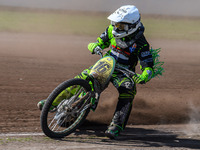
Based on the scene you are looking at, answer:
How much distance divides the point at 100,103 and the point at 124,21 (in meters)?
2.38

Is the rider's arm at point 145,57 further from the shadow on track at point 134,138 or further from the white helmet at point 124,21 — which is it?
the shadow on track at point 134,138

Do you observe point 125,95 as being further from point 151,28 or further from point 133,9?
point 151,28

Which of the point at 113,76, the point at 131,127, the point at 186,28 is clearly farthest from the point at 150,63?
the point at 186,28

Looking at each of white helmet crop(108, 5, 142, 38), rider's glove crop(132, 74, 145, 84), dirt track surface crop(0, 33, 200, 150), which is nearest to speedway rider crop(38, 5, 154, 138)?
white helmet crop(108, 5, 142, 38)

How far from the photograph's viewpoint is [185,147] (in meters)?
5.34

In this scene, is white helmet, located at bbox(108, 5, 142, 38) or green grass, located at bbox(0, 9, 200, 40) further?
green grass, located at bbox(0, 9, 200, 40)

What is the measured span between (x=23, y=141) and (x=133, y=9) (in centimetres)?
264

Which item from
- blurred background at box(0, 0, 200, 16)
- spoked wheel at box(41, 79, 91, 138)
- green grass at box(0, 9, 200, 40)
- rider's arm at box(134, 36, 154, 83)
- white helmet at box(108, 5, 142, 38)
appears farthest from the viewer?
blurred background at box(0, 0, 200, 16)

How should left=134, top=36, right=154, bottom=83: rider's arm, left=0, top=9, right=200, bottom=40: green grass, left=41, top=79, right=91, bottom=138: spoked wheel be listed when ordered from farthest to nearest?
left=0, top=9, right=200, bottom=40: green grass < left=134, top=36, right=154, bottom=83: rider's arm < left=41, top=79, right=91, bottom=138: spoked wheel

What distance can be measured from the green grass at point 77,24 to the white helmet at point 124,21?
12843 millimetres

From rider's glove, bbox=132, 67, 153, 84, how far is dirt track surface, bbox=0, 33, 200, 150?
1008 millimetres

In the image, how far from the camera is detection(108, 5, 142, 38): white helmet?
5203mm

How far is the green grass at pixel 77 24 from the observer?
18719 mm

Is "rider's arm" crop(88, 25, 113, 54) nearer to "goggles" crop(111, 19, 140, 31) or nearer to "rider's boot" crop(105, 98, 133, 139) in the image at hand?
"goggles" crop(111, 19, 140, 31)
